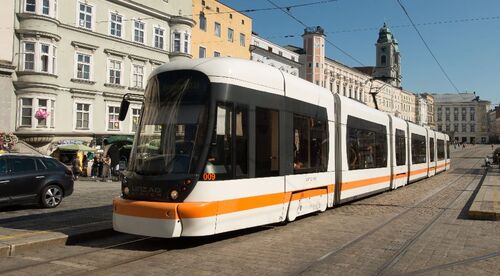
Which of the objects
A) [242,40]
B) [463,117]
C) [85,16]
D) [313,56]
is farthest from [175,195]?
[463,117]

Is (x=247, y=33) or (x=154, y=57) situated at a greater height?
(x=247, y=33)

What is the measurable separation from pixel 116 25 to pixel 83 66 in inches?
182

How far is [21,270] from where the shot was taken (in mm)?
6688

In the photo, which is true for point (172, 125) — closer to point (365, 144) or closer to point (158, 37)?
point (365, 144)

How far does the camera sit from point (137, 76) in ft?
130

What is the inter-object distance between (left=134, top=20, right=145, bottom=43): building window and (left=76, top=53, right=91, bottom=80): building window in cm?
526

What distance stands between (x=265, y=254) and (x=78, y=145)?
28.0 m

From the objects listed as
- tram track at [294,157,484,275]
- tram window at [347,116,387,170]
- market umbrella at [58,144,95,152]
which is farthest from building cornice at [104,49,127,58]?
tram track at [294,157,484,275]

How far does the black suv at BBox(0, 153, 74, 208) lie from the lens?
1280 cm

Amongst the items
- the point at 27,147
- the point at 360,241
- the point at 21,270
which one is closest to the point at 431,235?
the point at 360,241

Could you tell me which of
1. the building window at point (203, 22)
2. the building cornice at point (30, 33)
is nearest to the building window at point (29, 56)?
the building cornice at point (30, 33)

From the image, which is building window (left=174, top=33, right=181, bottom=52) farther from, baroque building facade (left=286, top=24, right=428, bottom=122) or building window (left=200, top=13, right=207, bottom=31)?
baroque building facade (left=286, top=24, right=428, bottom=122)

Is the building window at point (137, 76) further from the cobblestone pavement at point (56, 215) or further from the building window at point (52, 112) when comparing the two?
the cobblestone pavement at point (56, 215)

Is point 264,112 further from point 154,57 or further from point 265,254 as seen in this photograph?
point 154,57
